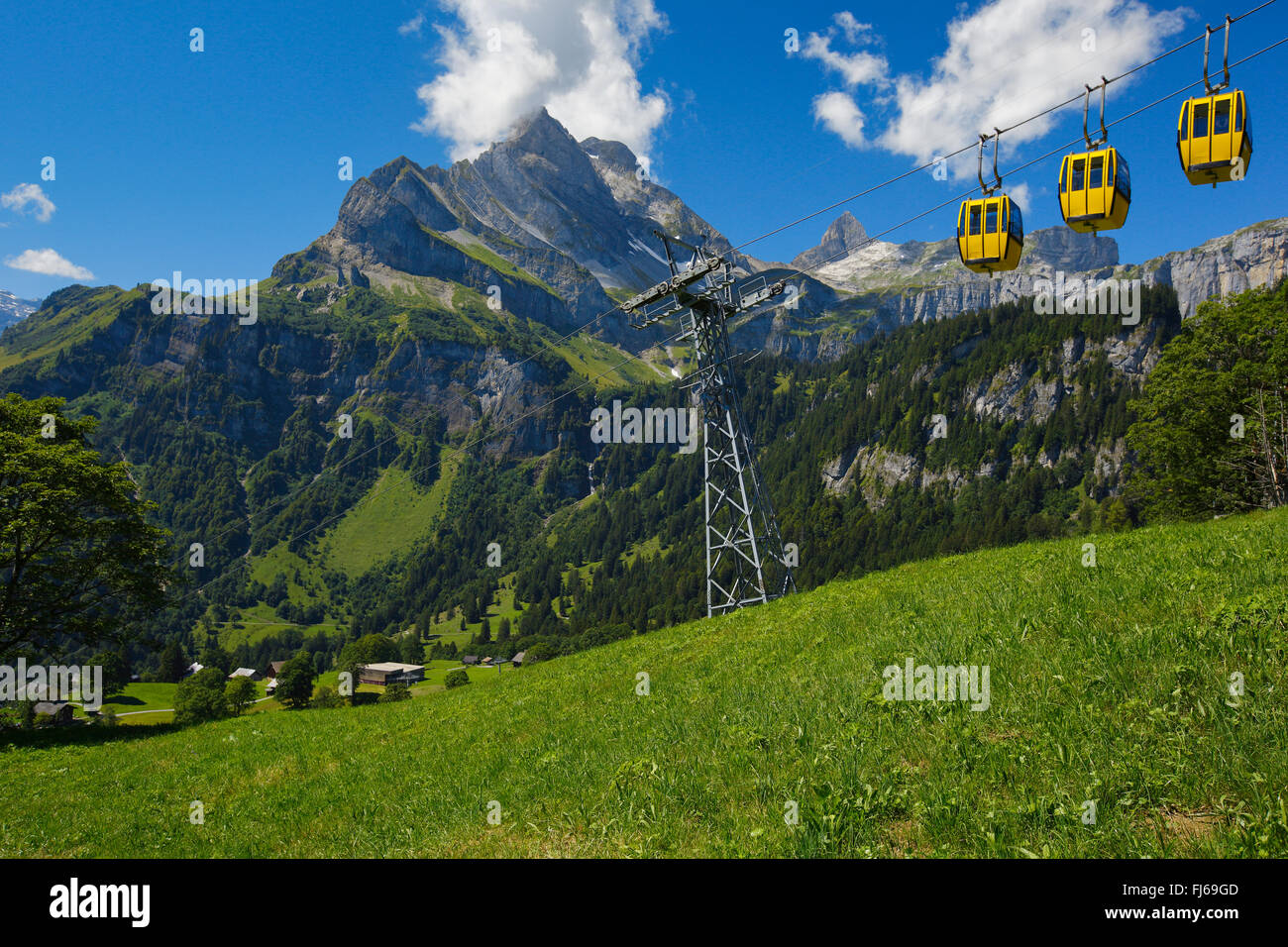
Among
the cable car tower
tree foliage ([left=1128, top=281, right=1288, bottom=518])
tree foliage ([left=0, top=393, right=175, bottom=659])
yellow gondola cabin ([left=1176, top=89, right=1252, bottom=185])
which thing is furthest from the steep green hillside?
tree foliage ([left=1128, top=281, right=1288, bottom=518])

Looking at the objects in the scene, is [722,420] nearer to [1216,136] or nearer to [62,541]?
[1216,136]

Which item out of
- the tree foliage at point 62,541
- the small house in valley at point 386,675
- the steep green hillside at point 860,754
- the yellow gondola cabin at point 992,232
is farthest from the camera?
the small house in valley at point 386,675

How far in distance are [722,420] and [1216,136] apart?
69.6ft

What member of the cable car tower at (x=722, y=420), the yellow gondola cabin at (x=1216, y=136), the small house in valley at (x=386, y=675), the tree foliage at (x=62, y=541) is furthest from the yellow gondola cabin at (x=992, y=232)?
the small house in valley at (x=386, y=675)

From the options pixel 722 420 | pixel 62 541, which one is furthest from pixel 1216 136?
pixel 62 541

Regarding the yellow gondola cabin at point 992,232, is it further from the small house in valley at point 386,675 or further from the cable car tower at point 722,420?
the small house in valley at point 386,675

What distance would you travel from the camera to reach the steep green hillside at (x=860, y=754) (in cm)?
599

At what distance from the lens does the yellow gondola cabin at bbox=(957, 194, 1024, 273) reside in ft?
50.9

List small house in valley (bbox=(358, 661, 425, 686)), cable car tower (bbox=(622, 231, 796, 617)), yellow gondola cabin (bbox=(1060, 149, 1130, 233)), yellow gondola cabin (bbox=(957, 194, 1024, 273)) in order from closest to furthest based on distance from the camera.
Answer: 1. yellow gondola cabin (bbox=(1060, 149, 1130, 233))
2. yellow gondola cabin (bbox=(957, 194, 1024, 273))
3. cable car tower (bbox=(622, 231, 796, 617))
4. small house in valley (bbox=(358, 661, 425, 686))

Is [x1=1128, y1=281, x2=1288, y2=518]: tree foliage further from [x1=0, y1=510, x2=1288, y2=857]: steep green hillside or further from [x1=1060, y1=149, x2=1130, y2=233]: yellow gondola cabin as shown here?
[x1=1060, y1=149, x2=1130, y2=233]: yellow gondola cabin

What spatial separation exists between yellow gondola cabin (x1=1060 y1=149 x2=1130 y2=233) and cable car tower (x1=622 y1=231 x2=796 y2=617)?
1577 cm

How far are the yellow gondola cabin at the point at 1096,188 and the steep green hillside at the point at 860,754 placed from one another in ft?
22.6
